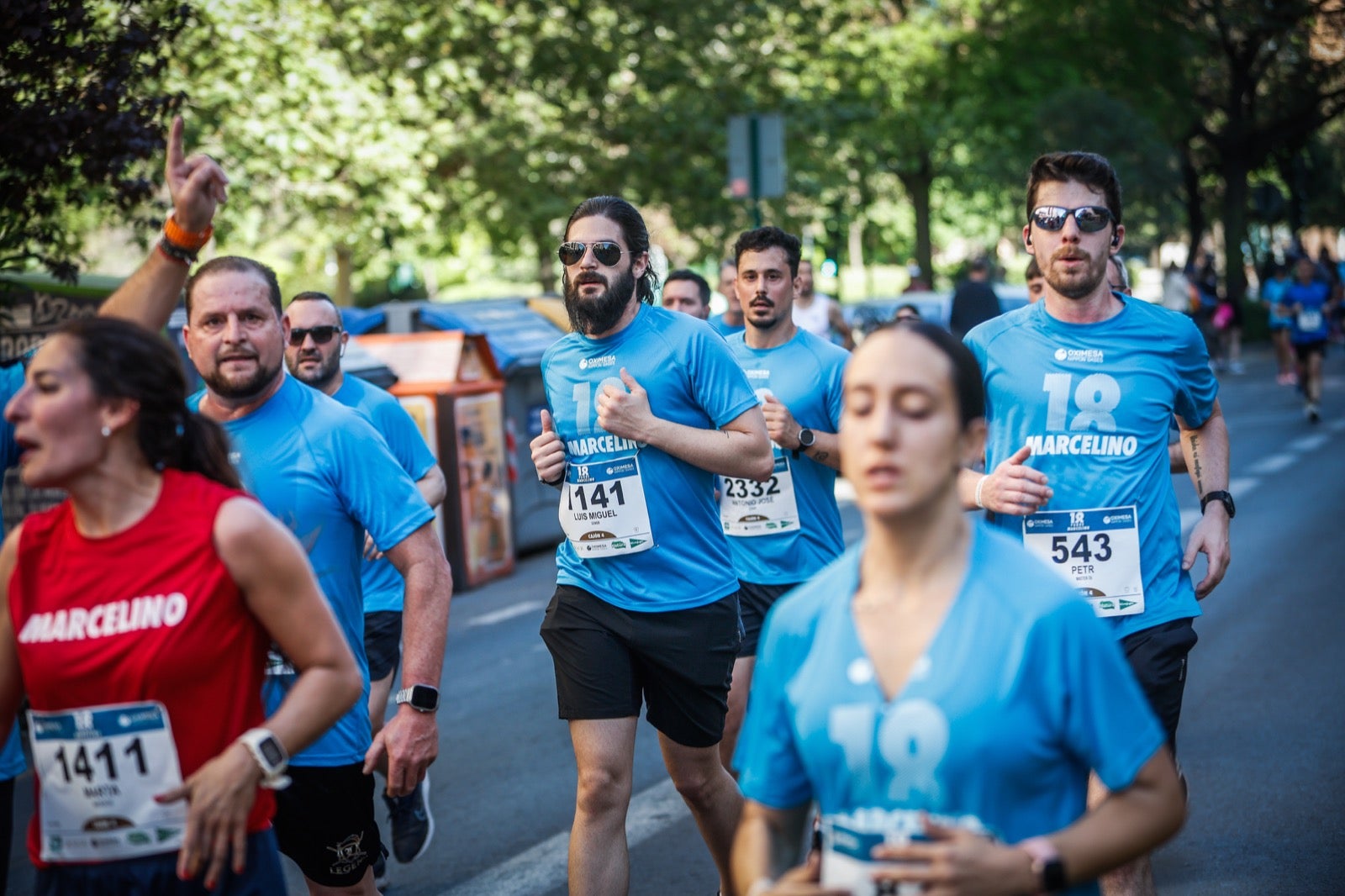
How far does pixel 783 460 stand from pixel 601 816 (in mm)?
2035

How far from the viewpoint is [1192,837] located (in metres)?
5.84

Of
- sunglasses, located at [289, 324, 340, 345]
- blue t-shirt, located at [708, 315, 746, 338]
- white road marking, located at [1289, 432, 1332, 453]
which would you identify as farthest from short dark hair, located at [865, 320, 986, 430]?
white road marking, located at [1289, 432, 1332, 453]

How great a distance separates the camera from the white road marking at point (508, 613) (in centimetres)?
1070

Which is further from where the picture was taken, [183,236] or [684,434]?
[684,434]

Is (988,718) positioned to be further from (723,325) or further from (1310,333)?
(1310,333)

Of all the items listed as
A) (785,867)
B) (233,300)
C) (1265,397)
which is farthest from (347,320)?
(1265,397)

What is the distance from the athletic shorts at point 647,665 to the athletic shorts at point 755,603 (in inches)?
42.5

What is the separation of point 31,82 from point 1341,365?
26108 mm

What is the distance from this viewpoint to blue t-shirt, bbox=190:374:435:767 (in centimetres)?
388

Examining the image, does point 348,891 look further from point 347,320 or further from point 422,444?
point 347,320

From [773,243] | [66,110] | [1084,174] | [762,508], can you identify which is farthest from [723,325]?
[1084,174]

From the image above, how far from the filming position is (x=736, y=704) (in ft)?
18.3

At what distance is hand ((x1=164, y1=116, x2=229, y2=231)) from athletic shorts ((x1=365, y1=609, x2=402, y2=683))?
287 cm

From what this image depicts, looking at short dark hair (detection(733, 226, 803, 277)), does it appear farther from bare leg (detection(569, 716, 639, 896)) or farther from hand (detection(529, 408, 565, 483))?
bare leg (detection(569, 716, 639, 896))
